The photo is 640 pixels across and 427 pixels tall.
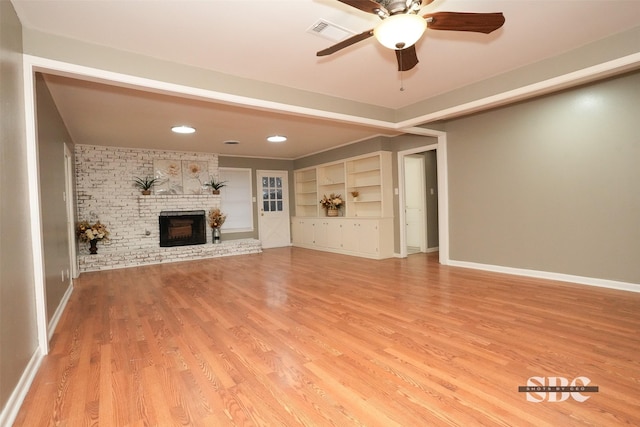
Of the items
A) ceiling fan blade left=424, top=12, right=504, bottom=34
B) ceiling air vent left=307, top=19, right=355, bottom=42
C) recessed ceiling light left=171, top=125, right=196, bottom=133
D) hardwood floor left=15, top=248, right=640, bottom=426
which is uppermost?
ceiling air vent left=307, top=19, right=355, bottom=42

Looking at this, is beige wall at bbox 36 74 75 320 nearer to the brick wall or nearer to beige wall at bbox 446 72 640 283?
the brick wall

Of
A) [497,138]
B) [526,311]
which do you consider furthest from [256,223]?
[526,311]

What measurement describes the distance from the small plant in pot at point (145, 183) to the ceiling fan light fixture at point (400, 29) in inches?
254

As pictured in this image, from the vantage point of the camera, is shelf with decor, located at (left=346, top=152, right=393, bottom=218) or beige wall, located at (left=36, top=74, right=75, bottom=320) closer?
beige wall, located at (left=36, top=74, right=75, bottom=320)

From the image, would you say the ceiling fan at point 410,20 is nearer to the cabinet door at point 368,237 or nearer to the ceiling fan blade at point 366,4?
the ceiling fan blade at point 366,4

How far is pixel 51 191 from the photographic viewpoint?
3414 millimetres

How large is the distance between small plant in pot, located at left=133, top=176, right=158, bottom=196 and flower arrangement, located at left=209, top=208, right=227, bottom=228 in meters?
1.40

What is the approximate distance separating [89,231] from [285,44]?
5524 mm

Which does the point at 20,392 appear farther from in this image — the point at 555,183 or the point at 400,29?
the point at 555,183

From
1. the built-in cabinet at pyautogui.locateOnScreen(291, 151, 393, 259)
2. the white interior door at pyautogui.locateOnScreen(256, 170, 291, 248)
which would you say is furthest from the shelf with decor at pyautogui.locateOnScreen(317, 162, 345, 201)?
the white interior door at pyautogui.locateOnScreen(256, 170, 291, 248)

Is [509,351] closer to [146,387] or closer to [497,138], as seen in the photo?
[146,387]

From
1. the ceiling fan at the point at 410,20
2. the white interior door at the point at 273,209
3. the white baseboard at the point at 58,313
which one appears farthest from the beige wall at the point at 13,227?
the white interior door at the point at 273,209

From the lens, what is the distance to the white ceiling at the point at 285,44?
231cm

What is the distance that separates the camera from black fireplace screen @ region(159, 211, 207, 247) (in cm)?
710
